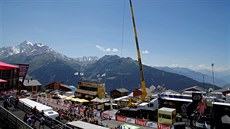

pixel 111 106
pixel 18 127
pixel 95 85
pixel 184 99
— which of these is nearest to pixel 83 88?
pixel 95 85

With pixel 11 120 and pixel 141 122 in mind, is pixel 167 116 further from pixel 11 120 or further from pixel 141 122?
pixel 11 120

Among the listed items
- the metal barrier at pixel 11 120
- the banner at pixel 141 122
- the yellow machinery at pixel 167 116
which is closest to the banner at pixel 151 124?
the banner at pixel 141 122

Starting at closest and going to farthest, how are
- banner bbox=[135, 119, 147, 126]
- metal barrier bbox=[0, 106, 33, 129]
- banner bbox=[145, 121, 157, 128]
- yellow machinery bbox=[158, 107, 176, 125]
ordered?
metal barrier bbox=[0, 106, 33, 129] → banner bbox=[145, 121, 157, 128] → yellow machinery bbox=[158, 107, 176, 125] → banner bbox=[135, 119, 147, 126]

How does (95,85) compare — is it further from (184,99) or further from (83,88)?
(184,99)

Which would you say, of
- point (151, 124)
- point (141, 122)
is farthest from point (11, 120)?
point (141, 122)

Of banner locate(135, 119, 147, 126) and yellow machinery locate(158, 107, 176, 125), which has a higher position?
yellow machinery locate(158, 107, 176, 125)

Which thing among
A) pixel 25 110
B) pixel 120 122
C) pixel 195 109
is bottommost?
pixel 120 122

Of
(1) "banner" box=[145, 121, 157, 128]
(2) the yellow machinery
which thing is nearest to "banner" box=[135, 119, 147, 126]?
(1) "banner" box=[145, 121, 157, 128]

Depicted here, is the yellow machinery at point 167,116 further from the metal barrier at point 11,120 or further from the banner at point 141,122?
the metal barrier at point 11,120

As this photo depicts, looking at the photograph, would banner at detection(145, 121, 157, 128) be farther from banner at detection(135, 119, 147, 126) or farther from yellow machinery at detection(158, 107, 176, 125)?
yellow machinery at detection(158, 107, 176, 125)

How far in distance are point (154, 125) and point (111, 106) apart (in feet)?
68.0

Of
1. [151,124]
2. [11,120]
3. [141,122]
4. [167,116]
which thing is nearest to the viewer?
[11,120]

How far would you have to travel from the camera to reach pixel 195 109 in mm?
38688

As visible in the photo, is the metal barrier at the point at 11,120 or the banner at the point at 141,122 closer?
the metal barrier at the point at 11,120
